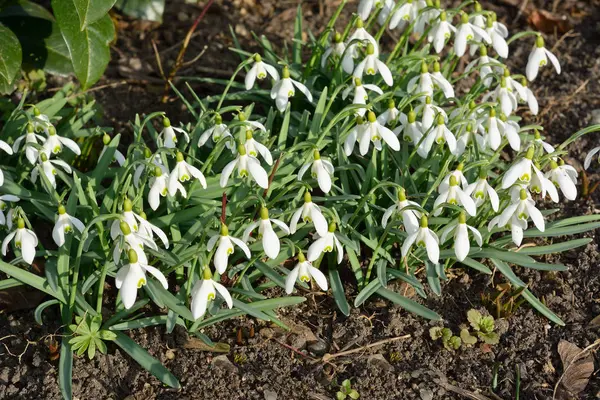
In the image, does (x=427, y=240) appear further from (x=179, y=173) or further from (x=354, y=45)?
(x=354, y=45)

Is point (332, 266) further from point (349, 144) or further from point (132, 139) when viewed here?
point (132, 139)

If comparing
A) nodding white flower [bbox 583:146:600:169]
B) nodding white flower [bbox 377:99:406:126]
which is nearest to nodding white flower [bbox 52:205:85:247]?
nodding white flower [bbox 377:99:406:126]

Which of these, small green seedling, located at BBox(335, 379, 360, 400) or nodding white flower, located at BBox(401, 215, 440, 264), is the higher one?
nodding white flower, located at BBox(401, 215, 440, 264)

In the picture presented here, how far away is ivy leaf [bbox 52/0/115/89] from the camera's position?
9.51 feet

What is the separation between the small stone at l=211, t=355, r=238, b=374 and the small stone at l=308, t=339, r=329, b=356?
0.85 ft

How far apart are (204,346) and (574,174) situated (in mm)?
1271

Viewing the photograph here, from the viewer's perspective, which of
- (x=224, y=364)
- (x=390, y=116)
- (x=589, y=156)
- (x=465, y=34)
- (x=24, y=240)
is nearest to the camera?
(x=24, y=240)

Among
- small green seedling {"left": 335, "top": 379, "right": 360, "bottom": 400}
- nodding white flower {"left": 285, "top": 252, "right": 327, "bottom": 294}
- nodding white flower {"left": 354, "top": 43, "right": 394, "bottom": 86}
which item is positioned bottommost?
small green seedling {"left": 335, "top": 379, "right": 360, "bottom": 400}

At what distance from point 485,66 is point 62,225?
1583 mm

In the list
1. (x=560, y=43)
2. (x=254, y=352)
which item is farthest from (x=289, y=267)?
(x=560, y=43)

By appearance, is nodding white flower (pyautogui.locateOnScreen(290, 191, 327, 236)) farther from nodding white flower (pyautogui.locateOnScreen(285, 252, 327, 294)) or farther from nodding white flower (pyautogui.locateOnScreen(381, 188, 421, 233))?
nodding white flower (pyautogui.locateOnScreen(381, 188, 421, 233))

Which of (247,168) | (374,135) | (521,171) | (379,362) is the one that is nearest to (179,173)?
(247,168)

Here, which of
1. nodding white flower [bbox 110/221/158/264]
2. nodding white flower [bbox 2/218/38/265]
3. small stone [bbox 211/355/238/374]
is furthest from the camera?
small stone [bbox 211/355/238/374]

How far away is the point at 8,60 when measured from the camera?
2.99 metres
